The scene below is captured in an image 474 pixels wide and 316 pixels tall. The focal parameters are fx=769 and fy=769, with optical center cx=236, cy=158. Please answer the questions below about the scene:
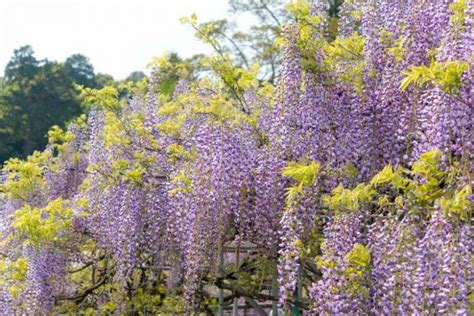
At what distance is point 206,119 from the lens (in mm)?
6234

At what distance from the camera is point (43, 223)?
700cm

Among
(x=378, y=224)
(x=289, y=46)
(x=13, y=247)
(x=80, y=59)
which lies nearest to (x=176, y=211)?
(x=289, y=46)

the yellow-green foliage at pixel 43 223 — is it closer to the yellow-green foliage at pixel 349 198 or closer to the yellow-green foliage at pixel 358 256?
the yellow-green foliage at pixel 349 198

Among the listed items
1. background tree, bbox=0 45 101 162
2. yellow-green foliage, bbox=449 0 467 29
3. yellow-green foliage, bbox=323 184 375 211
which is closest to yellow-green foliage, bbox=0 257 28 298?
yellow-green foliage, bbox=323 184 375 211

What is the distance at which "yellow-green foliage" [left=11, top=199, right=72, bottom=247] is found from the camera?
684 centimetres

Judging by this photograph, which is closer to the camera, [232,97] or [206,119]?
[206,119]

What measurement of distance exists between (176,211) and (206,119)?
79 cm

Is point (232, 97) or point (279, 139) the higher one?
point (232, 97)

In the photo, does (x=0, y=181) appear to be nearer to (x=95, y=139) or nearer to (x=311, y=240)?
(x=95, y=139)

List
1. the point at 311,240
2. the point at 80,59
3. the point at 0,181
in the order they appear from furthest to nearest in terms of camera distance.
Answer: the point at 80,59 → the point at 0,181 → the point at 311,240

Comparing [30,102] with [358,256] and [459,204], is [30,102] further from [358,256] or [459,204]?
[459,204]

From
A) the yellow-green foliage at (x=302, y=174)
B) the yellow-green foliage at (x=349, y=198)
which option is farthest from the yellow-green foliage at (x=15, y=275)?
the yellow-green foliage at (x=349, y=198)

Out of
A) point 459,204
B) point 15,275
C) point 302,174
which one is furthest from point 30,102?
point 459,204

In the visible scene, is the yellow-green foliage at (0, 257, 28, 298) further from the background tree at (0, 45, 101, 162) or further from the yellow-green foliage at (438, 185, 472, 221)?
the background tree at (0, 45, 101, 162)
